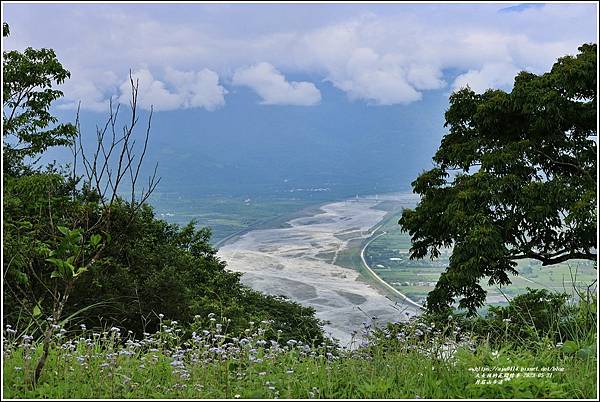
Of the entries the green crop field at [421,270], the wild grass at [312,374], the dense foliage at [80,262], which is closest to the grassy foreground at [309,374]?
the wild grass at [312,374]

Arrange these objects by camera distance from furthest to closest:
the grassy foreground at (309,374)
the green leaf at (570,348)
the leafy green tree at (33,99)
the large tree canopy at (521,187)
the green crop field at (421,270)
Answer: the green crop field at (421,270)
the leafy green tree at (33,99)
the large tree canopy at (521,187)
the green leaf at (570,348)
the grassy foreground at (309,374)

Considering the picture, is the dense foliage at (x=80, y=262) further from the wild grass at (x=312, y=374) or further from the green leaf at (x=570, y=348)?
the green leaf at (x=570, y=348)

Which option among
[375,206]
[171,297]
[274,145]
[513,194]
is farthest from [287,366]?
[375,206]

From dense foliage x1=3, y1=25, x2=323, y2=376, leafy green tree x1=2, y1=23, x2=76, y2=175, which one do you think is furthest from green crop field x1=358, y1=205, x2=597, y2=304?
leafy green tree x1=2, y1=23, x2=76, y2=175

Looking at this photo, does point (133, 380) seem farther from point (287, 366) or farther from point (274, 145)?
point (274, 145)

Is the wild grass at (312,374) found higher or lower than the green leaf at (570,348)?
lower

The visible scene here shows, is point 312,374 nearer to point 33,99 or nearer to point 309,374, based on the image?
point 309,374

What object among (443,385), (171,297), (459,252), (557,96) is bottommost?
(443,385)
